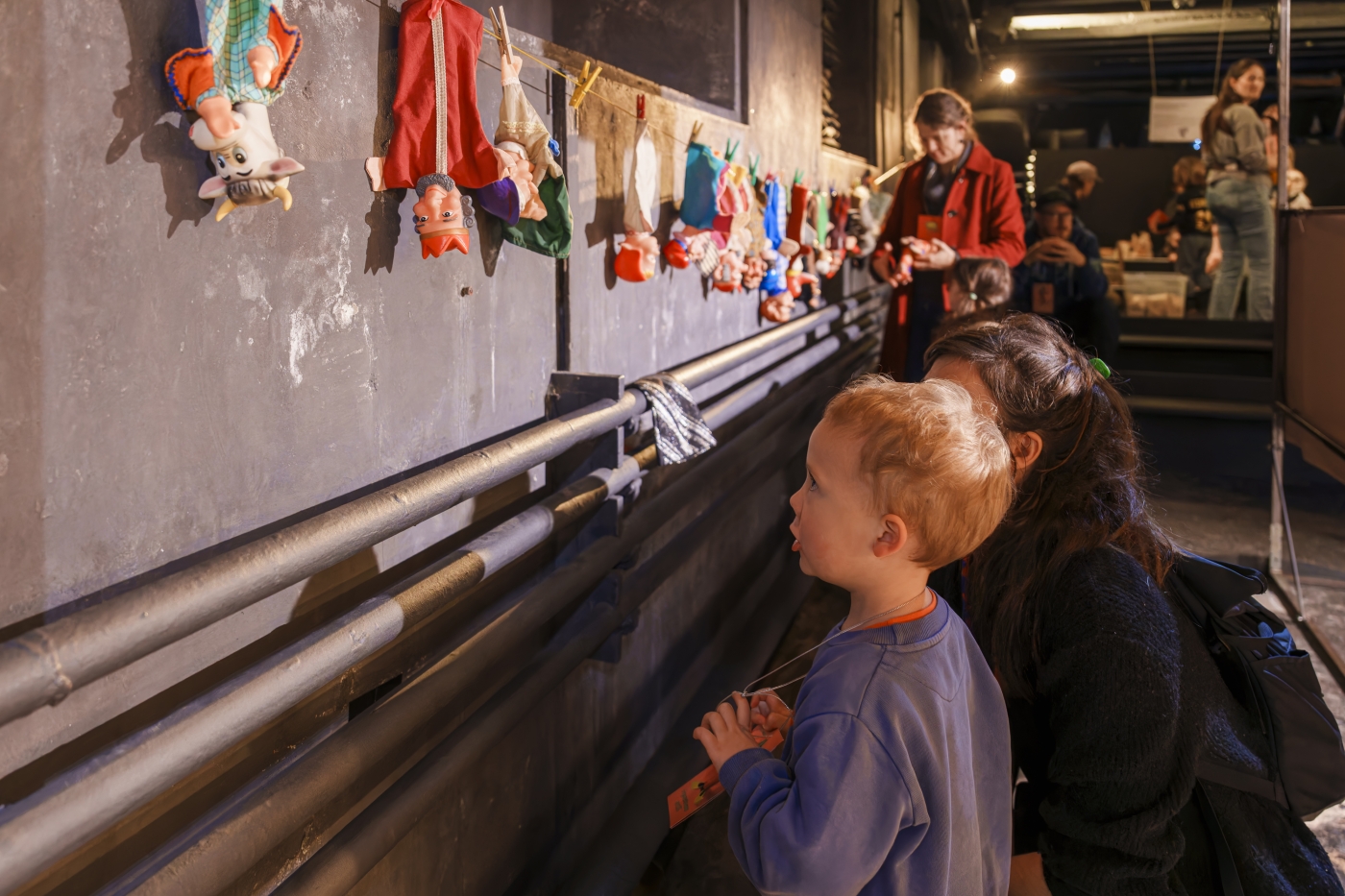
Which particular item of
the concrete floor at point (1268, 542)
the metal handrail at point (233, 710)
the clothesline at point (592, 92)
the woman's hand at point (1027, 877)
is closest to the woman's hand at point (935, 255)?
the concrete floor at point (1268, 542)

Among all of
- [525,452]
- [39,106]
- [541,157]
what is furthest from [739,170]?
[39,106]

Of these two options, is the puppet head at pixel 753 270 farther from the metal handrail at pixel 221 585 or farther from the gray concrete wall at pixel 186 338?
the metal handrail at pixel 221 585

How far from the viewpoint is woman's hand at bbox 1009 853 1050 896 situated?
1.57 metres

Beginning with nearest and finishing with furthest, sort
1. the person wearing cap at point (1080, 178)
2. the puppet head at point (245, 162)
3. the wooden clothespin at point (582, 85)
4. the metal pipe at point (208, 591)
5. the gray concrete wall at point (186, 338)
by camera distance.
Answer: the metal pipe at point (208, 591)
the gray concrete wall at point (186, 338)
the puppet head at point (245, 162)
the wooden clothespin at point (582, 85)
the person wearing cap at point (1080, 178)

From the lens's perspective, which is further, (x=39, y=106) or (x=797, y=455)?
(x=797, y=455)

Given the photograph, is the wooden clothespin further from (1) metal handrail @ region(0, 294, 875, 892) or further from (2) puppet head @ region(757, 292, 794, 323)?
(2) puppet head @ region(757, 292, 794, 323)

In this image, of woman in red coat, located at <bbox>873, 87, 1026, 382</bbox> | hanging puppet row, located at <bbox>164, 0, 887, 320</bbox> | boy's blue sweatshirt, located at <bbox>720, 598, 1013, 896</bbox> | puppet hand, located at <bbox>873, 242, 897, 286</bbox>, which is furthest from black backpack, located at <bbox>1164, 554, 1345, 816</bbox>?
puppet hand, located at <bbox>873, 242, 897, 286</bbox>

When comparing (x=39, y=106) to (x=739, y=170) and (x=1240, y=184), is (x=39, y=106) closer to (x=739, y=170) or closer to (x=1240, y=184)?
(x=739, y=170)

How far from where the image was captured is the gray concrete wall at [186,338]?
1.02 meters

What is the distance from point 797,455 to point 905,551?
3.47 meters

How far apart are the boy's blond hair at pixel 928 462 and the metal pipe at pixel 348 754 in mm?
763

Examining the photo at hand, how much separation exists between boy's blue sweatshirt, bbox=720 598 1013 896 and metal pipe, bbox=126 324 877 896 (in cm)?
50

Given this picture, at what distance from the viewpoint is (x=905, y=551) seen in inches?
49.3

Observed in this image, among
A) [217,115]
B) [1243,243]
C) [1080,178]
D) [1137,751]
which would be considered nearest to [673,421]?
[1137,751]
